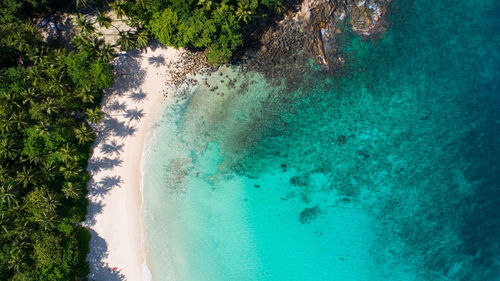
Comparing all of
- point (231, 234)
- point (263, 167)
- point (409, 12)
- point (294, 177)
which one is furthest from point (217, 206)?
point (409, 12)

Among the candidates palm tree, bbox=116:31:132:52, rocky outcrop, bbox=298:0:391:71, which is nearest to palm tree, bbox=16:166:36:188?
palm tree, bbox=116:31:132:52

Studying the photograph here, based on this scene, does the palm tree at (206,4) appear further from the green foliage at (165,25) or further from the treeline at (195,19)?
the green foliage at (165,25)

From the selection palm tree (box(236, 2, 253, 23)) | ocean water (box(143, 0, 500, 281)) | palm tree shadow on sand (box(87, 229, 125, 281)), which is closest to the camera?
palm tree (box(236, 2, 253, 23))

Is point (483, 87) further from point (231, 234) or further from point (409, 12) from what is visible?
point (231, 234)

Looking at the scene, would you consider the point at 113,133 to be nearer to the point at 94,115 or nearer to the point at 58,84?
the point at 94,115

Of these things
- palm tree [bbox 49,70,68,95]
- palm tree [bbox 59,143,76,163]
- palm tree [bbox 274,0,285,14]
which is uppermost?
palm tree [bbox 274,0,285,14]

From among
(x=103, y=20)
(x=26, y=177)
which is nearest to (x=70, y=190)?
(x=26, y=177)

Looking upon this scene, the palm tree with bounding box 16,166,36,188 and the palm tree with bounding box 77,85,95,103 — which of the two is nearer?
the palm tree with bounding box 16,166,36,188

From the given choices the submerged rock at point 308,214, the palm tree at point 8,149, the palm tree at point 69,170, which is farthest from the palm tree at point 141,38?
the submerged rock at point 308,214

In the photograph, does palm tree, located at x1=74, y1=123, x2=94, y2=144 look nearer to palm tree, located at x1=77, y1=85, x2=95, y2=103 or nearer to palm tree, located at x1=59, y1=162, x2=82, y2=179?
palm tree, located at x1=59, y1=162, x2=82, y2=179
